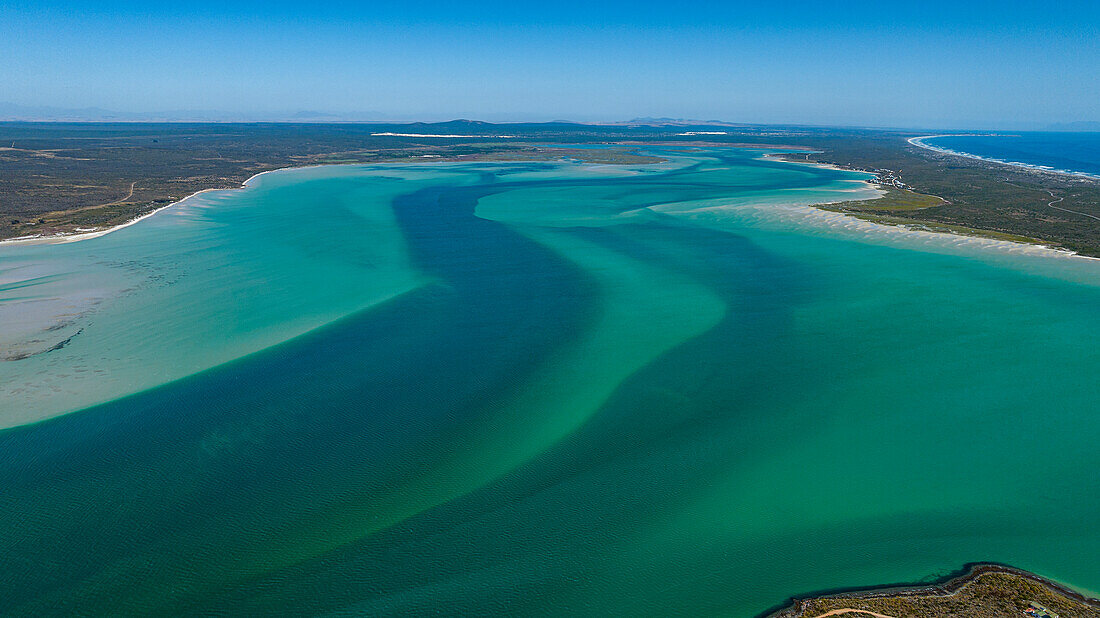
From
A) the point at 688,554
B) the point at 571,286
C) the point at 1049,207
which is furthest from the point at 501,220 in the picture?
the point at 1049,207

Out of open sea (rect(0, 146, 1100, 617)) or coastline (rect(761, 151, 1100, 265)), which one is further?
coastline (rect(761, 151, 1100, 265))

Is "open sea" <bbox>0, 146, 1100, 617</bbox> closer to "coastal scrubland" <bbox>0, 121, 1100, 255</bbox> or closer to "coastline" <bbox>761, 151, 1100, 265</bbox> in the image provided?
"coastline" <bbox>761, 151, 1100, 265</bbox>

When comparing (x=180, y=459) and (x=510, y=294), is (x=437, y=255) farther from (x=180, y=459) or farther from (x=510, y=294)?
(x=180, y=459)

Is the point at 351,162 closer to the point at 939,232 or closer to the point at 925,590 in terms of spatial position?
the point at 939,232

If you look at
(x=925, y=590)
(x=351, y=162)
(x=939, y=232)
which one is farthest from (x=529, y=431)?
(x=351, y=162)

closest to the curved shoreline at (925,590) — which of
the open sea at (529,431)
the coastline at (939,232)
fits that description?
the open sea at (529,431)

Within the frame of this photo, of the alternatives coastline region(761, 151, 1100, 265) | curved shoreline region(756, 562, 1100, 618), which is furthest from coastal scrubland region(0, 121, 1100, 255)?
curved shoreline region(756, 562, 1100, 618)
